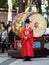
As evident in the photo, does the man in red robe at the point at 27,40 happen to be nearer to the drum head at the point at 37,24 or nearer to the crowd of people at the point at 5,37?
the drum head at the point at 37,24

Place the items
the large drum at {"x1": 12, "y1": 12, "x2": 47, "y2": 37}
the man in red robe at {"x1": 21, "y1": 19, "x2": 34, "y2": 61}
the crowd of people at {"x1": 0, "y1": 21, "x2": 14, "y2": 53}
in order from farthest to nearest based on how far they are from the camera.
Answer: the crowd of people at {"x1": 0, "y1": 21, "x2": 14, "y2": 53}
the large drum at {"x1": 12, "y1": 12, "x2": 47, "y2": 37}
the man in red robe at {"x1": 21, "y1": 19, "x2": 34, "y2": 61}

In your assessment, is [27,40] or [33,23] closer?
[27,40]

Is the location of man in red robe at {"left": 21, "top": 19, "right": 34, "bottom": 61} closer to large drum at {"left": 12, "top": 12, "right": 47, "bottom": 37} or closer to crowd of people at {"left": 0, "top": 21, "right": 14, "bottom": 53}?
large drum at {"left": 12, "top": 12, "right": 47, "bottom": 37}

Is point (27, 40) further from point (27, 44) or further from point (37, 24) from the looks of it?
point (37, 24)

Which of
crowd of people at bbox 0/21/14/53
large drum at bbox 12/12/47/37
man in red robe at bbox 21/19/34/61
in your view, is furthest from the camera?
crowd of people at bbox 0/21/14/53

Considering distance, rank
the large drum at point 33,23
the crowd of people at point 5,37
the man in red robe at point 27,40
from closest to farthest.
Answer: the man in red robe at point 27,40 → the large drum at point 33,23 → the crowd of people at point 5,37

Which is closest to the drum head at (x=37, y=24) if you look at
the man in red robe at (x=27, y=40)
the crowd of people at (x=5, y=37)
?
the man in red robe at (x=27, y=40)

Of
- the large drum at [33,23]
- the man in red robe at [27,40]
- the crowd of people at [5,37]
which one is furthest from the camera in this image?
the crowd of people at [5,37]

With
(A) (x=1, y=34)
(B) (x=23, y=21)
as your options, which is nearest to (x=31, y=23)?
(B) (x=23, y=21)

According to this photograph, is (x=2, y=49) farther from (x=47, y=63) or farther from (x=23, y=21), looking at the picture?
(x=47, y=63)

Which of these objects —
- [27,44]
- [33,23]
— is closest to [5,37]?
[33,23]

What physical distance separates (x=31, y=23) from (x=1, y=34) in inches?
121

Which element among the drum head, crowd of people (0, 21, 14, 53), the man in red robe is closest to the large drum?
the drum head

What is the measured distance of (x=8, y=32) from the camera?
60.6 feet
